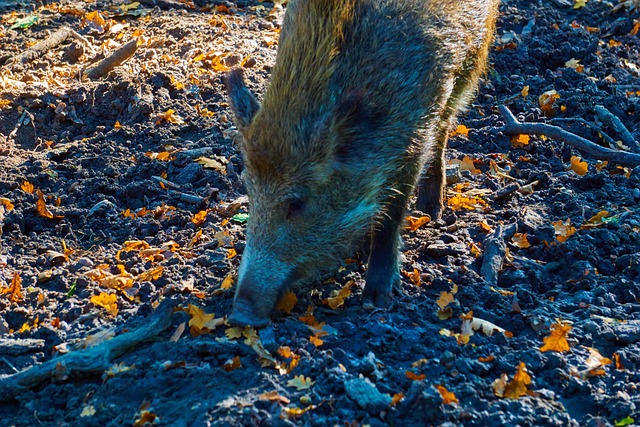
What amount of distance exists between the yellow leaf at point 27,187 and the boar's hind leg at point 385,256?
2.31 metres

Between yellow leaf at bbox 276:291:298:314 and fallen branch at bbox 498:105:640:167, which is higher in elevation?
fallen branch at bbox 498:105:640:167

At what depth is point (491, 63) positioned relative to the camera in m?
7.07

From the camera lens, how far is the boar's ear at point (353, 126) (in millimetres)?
3795

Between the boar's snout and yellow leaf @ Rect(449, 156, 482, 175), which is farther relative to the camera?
yellow leaf @ Rect(449, 156, 482, 175)

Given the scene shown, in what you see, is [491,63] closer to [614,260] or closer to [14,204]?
[614,260]

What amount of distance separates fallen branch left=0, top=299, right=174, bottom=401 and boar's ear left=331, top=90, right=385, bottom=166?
1.27 m

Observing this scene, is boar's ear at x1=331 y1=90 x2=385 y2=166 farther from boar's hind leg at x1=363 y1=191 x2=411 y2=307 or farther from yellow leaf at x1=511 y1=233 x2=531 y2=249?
yellow leaf at x1=511 y1=233 x2=531 y2=249

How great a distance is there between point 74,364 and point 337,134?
1.59m

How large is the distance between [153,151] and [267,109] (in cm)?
196

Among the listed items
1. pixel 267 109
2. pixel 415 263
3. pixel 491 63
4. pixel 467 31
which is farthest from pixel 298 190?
pixel 491 63

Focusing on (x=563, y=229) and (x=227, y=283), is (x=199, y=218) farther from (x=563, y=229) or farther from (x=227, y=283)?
(x=563, y=229)

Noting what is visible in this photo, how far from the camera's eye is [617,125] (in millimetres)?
5824

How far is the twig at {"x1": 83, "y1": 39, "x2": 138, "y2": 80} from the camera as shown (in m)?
6.50

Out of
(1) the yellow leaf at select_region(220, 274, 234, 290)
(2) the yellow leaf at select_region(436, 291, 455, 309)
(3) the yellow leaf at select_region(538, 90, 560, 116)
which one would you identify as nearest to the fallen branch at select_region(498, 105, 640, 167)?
(3) the yellow leaf at select_region(538, 90, 560, 116)
